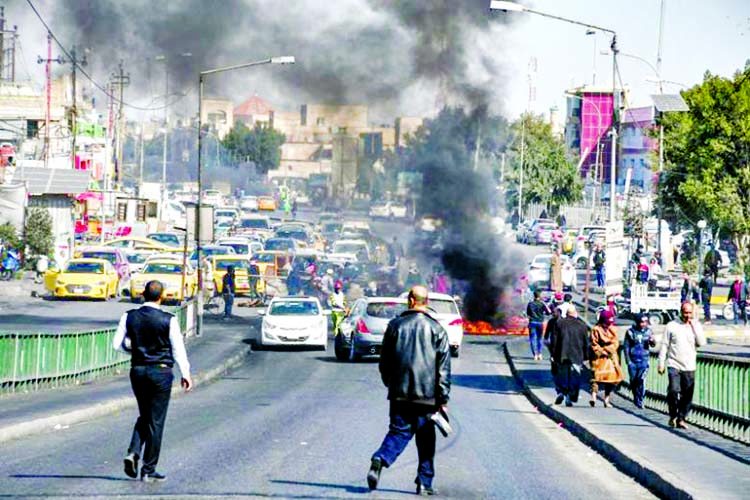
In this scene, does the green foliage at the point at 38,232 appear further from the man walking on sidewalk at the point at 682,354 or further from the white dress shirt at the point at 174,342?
the white dress shirt at the point at 174,342

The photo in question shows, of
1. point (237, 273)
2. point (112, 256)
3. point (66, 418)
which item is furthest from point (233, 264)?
point (66, 418)

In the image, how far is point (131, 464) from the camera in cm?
1130

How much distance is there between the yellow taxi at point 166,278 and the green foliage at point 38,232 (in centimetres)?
720

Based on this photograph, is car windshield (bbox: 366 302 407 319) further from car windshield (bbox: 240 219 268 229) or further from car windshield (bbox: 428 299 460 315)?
car windshield (bbox: 240 219 268 229)

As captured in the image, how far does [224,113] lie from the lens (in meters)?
64.2

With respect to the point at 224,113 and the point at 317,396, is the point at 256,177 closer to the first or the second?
the point at 224,113

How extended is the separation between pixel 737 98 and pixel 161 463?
4198 centimetres

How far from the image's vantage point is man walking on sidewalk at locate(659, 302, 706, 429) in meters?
17.5

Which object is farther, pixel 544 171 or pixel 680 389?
pixel 544 171

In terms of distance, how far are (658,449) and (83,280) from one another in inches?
1437

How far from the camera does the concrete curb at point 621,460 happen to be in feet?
38.5

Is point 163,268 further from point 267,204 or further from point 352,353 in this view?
point 267,204

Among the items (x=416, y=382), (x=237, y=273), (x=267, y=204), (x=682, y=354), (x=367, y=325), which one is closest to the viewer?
(x=416, y=382)

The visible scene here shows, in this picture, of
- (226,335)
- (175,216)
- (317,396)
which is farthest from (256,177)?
(317,396)
